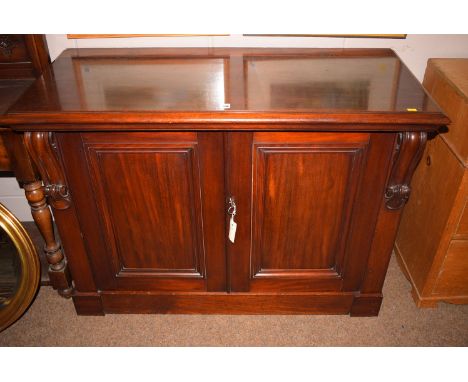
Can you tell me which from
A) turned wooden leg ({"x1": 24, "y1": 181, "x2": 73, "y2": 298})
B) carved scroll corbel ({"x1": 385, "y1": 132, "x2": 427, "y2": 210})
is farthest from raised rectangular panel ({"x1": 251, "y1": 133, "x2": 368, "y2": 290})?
turned wooden leg ({"x1": 24, "y1": 181, "x2": 73, "y2": 298})

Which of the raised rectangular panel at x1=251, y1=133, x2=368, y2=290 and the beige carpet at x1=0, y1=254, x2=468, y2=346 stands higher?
the raised rectangular panel at x1=251, y1=133, x2=368, y2=290

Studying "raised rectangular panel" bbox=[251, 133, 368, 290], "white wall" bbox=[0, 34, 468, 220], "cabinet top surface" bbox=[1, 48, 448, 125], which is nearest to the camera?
"cabinet top surface" bbox=[1, 48, 448, 125]

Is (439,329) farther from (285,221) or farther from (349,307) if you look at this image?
(285,221)

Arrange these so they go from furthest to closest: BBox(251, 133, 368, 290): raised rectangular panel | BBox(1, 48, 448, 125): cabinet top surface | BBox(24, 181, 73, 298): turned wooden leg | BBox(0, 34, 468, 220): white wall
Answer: BBox(0, 34, 468, 220): white wall, BBox(24, 181, 73, 298): turned wooden leg, BBox(251, 133, 368, 290): raised rectangular panel, BBox(1, 48, 448, 125): cabinet top surface

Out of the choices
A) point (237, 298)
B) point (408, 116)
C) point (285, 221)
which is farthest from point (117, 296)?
point (408, 116)

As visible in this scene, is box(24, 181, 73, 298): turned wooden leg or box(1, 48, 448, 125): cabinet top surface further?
box(24, 181, 73, 298): turned wooden leg

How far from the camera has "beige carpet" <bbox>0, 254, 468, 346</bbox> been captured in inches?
68.1

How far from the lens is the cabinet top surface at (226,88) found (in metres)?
1.23

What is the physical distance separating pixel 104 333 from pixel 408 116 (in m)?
1.39

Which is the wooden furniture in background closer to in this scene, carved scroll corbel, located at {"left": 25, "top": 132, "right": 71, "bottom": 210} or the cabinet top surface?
the cabinet top surface

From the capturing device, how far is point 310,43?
172 centimetres

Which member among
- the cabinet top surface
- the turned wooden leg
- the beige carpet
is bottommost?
the beige carpet

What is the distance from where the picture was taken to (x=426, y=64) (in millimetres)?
1813

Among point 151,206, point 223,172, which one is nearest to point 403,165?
point 223,172
